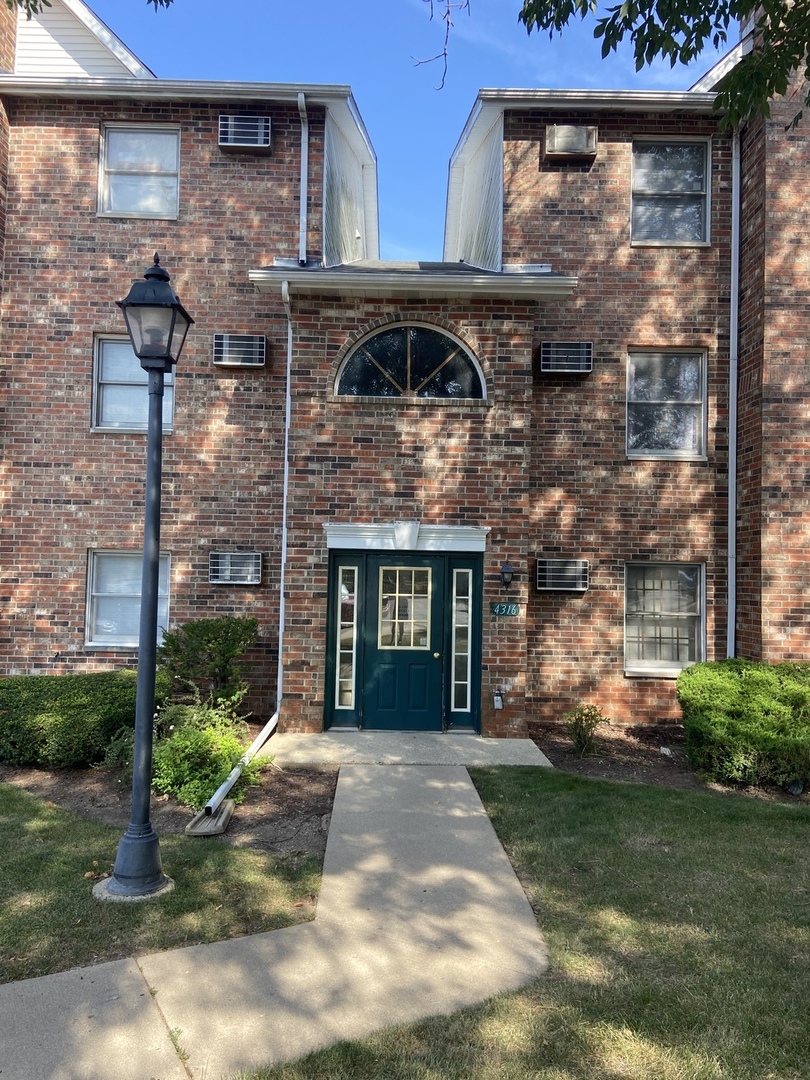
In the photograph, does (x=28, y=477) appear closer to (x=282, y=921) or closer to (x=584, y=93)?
(x=282, y=921)

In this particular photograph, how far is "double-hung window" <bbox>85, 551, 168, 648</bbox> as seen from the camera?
365 inches

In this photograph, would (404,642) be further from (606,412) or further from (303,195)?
(303,195)

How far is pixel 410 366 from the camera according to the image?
329 inches

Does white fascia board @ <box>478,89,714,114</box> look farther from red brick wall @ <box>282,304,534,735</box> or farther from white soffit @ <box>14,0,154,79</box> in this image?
white soffit @ <box>14,0,154,79</box>

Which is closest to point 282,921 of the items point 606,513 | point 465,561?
point 465,561

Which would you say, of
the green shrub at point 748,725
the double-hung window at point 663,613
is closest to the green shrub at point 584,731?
the green shrub at point 748,725

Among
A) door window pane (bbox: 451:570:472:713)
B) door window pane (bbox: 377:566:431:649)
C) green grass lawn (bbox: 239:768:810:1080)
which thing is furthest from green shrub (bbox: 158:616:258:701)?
green grass lawn (bbox: 239:768:810:1080)

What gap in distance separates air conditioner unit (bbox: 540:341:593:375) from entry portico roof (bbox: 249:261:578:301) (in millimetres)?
898

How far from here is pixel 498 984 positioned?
3359 mm

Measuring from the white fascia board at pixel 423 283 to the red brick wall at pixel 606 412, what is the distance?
1.29m

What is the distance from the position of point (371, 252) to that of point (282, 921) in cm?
1571

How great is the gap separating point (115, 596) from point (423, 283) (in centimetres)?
575

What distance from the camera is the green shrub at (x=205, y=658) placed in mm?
7656

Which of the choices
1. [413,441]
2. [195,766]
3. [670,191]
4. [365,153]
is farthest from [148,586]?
[365,153]
